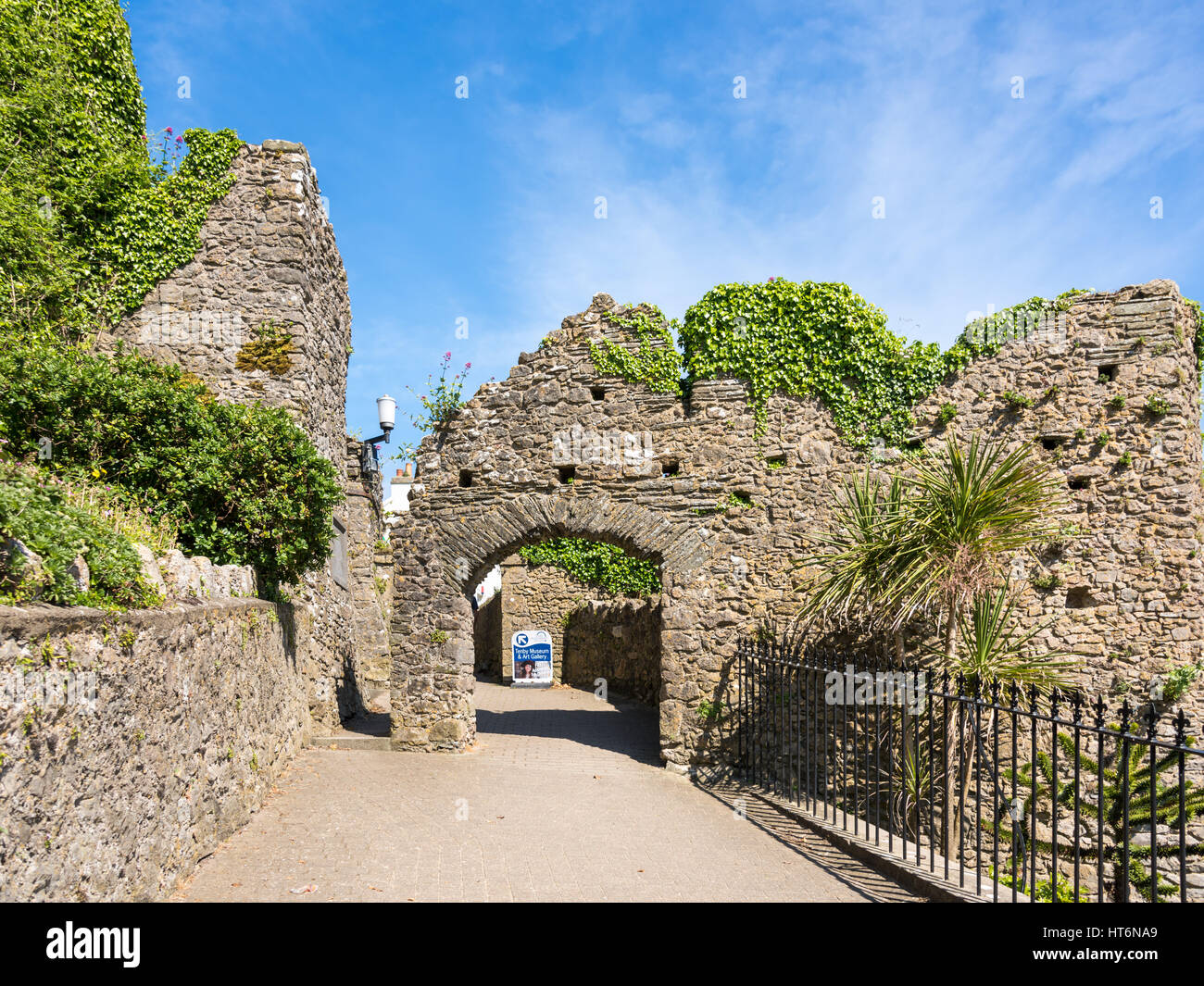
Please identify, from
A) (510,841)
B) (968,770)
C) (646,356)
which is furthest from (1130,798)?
(646,356)

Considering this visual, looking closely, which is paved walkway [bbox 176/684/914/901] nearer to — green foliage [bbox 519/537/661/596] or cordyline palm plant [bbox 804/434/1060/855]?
cordyline palm plant [bbox 804/434/1060/855]

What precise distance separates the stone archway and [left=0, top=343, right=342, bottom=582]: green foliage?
6.56ft

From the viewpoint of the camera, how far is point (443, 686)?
9.48 meters

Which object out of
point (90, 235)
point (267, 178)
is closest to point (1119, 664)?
point (267, 178)

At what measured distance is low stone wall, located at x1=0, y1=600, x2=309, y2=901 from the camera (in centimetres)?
→ 306

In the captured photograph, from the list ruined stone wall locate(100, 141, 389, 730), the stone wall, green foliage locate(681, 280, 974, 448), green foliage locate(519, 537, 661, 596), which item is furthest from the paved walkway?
green foliage locate(519, 537, 661, 596)

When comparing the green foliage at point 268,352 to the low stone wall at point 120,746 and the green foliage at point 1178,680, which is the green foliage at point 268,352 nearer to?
the low stone wall at point 120,746

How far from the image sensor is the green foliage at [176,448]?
6.99 m

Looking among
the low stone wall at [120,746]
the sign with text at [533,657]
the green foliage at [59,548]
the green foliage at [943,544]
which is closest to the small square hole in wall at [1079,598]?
the green foliage at [943,544]

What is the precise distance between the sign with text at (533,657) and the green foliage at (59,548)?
1241 centimetres

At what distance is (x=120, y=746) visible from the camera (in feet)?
13.0

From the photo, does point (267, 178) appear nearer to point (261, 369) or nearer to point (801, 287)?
point (261, 369)

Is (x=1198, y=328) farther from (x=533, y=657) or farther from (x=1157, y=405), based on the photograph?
(x=533, y=657)
